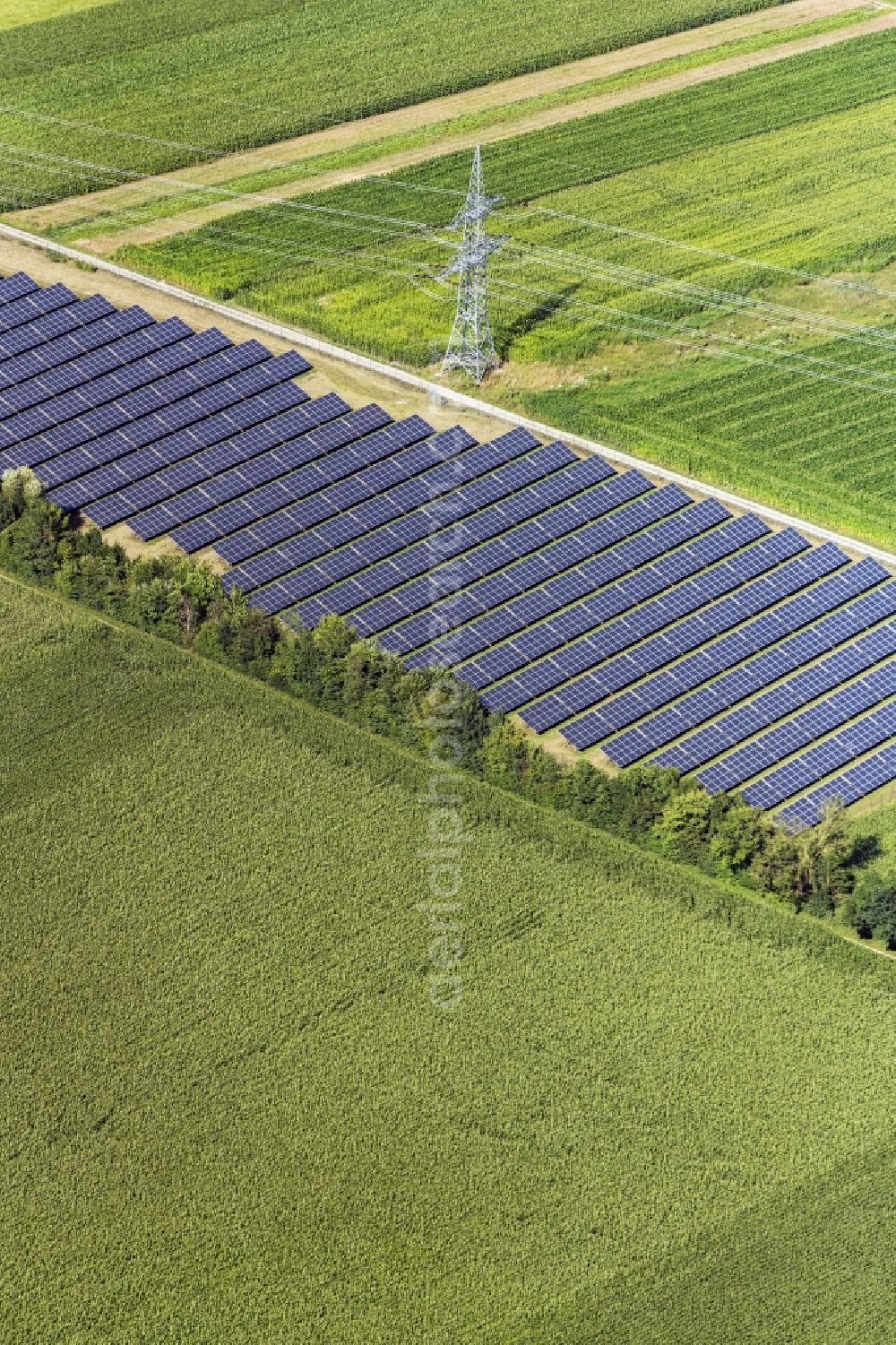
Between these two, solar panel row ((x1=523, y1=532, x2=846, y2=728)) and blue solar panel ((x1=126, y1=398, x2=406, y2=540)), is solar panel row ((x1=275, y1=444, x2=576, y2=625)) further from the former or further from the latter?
solar panel row ((x1=523, y1=532, x2=846, y2=728))

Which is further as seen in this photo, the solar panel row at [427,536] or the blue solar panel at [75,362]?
the blue solar panel at [75,362]

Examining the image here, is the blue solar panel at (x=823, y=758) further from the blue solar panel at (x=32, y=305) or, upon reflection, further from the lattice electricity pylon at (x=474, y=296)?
the blue solar panel at (x=32, y=305)

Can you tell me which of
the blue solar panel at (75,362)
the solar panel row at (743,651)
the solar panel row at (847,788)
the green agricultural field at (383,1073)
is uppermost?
the blue solar panel at (75,362)

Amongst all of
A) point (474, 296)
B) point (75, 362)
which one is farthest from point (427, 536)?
point (75, 362)

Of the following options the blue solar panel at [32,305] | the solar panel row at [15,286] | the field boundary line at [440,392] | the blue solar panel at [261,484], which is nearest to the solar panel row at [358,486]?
the blue solar panel at [261,484]

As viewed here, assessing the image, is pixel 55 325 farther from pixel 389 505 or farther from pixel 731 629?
pixel 731 629

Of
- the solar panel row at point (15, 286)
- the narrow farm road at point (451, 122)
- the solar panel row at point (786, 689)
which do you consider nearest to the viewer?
the solar panel row at point (786, 689)
